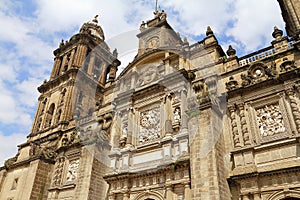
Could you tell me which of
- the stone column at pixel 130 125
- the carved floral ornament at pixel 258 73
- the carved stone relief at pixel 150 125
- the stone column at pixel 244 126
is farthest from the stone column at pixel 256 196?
the stone column at pixel 130 125

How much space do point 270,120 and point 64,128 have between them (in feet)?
49.2

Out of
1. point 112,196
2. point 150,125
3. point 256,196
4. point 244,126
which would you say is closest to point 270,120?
point 244,126

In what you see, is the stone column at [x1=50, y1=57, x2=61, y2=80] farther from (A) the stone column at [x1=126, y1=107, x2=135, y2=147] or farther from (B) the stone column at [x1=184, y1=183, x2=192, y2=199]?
(B) the stone column at [x1=184, y1=183, x2=192, y2=199]

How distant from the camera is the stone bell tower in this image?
16.2 m

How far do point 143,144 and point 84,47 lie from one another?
1569cm

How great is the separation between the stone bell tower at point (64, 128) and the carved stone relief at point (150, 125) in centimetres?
304

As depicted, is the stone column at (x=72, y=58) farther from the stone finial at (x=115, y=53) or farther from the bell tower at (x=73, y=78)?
the stone finial at (x=115, y=53)

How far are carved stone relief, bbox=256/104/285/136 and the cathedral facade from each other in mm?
42

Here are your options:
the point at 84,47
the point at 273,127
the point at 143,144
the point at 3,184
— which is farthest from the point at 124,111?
the point at 84,47

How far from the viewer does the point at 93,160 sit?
14.4m

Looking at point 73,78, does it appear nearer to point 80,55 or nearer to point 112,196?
point 80,55

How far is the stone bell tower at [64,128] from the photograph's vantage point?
16219mm

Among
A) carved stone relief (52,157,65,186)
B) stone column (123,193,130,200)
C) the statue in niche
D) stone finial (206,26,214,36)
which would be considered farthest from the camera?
carved stone relief (52,157,65,186)

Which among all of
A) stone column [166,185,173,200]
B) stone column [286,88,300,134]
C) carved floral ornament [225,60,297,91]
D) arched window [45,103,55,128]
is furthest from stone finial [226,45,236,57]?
arched window [45,103,55,128]
